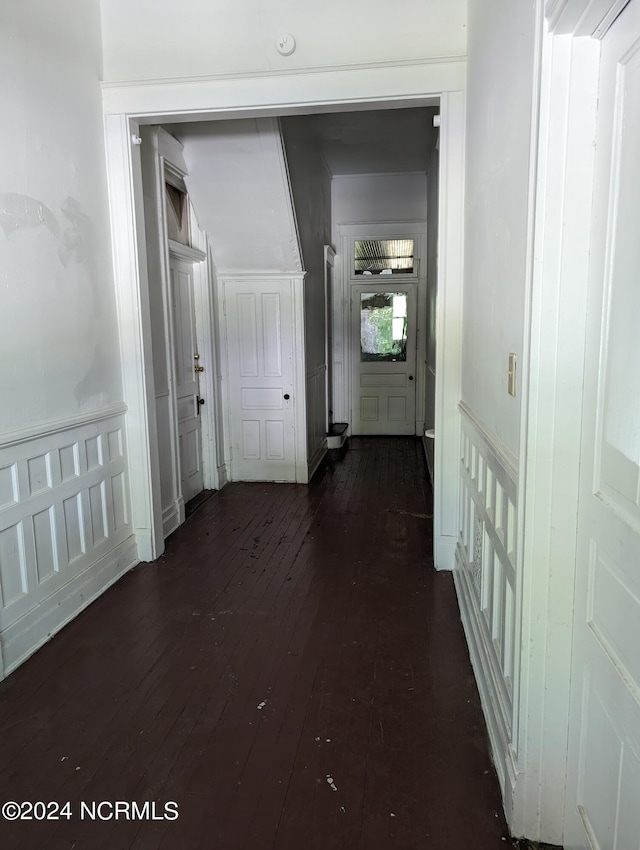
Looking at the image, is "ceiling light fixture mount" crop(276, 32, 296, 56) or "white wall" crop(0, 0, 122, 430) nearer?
"white wall" crop(0, 0, 122, 430)

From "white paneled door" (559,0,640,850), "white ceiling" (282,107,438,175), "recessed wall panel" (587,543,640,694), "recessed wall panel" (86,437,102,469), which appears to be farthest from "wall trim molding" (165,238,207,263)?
"recessed wall panel" (587,543,640,694)

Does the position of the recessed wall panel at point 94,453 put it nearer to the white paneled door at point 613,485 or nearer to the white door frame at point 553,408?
the white door frame at point 553,408

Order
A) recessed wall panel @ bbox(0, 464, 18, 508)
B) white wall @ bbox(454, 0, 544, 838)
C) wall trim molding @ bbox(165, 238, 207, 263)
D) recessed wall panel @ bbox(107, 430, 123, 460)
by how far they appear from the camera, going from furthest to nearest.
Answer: wall trim molding @ bbox(165, 238, 207, 263) < recessed wall panel @ bbox(107, 430, 123, 460) < recessed wall panel @ bbox(0, 464, 18, 508) < white wall @ bbox(454, 0, 544, 838)

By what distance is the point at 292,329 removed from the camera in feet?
17.0

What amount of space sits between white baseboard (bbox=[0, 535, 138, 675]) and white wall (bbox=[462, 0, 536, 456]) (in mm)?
2191

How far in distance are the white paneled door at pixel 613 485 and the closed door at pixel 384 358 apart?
6363 mm

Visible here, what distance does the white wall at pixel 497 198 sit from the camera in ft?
5.32

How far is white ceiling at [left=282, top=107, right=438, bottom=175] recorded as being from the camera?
516 cm

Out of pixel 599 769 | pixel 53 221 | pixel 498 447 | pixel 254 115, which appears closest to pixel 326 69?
pixel 254 115

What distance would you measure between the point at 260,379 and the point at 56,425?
275 cm

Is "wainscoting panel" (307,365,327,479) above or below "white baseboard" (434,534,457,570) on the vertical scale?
above

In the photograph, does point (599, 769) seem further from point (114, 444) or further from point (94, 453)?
point (114, 444)

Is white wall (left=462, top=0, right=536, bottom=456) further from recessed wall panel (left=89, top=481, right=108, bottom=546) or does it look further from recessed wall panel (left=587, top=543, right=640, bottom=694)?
recessed wall panel (left=89, top=481, right=108, bottom=546)

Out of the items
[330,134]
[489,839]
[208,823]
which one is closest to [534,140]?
[489,839]
